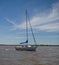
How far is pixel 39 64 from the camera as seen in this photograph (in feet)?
149

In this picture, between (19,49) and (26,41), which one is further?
(19,49)

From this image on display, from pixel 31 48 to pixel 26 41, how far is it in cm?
1256

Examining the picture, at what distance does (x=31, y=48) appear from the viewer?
323 ft

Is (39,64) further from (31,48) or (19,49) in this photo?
(19,49)

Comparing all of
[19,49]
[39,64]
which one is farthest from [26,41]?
[39,64]

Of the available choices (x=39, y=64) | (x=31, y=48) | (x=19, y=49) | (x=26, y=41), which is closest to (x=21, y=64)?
(x=39, y=64)

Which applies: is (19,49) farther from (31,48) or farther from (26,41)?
(26,41)

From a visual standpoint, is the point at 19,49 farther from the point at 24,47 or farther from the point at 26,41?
the point at 26,41

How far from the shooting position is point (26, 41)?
8675 cm

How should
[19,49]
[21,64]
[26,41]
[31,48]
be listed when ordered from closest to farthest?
[21,64]
[26,41]
[31,48]
[19,49]

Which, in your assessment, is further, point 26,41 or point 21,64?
point 26,41

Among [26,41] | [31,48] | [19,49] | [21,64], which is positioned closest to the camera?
[21,64]

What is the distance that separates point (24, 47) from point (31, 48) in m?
4.90

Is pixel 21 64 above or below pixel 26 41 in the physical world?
below
